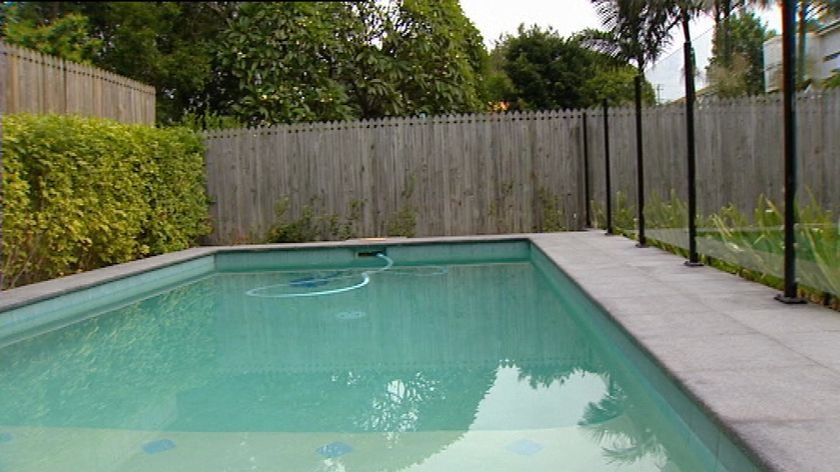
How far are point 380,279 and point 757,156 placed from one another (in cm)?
539

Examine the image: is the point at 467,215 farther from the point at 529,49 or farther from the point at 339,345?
the point at 529,49

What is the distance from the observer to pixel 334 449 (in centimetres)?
294

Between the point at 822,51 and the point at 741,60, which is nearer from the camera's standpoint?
the point at 822,51

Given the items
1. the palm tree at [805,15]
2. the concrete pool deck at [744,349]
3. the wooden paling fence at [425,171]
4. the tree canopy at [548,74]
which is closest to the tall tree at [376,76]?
the wooden paling fence at [425,171]

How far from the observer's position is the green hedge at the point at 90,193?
21.1ft

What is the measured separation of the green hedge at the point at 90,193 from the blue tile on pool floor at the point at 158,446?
4.02 m

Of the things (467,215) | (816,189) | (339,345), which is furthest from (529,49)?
(339,345)

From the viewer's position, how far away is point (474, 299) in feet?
21.8

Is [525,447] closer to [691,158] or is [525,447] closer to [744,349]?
[744,349]

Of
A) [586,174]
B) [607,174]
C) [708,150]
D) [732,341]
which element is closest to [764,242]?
[732,341]

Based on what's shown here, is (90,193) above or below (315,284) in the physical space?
above

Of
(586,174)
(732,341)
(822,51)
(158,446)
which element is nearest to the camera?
(158,446)

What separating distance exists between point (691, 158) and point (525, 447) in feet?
13.0

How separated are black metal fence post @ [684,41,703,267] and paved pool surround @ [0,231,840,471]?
175mm
